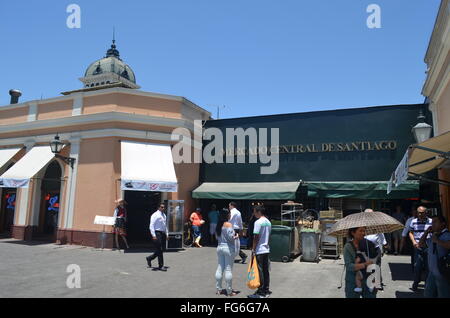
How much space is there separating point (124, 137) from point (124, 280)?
→ 23.2ft

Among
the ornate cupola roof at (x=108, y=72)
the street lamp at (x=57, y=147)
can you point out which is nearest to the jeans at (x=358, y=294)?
the street lamp at (x=57, y=147)

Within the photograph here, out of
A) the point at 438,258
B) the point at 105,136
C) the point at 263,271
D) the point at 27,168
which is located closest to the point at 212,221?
the point at 105,136

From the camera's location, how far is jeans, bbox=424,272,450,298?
4.92 metres

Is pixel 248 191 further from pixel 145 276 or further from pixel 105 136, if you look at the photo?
pixel 145 276

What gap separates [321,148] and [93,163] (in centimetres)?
899

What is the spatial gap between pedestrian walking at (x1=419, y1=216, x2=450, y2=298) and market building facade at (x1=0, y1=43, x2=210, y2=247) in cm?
930

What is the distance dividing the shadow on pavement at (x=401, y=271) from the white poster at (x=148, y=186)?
7.48m

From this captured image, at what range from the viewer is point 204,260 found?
11102mm

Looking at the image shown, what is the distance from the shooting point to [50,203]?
15.4 metres

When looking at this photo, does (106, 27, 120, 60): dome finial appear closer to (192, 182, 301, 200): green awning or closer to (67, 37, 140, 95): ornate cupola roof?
(67, 37, 140, 95): ornate cupola roof

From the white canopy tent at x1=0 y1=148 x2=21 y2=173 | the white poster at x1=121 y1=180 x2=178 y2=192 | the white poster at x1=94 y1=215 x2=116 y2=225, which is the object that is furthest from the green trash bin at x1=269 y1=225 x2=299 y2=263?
the white canopy tent at x1=0 y1=148 x2=21 y2=173
